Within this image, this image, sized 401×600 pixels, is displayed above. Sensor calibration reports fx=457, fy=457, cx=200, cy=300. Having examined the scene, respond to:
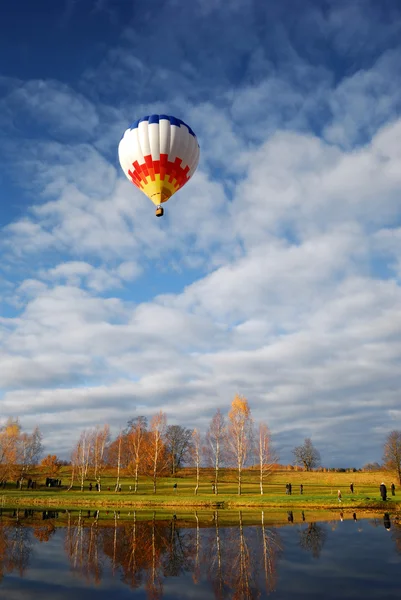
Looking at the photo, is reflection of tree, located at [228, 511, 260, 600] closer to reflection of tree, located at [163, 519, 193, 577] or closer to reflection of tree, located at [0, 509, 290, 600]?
reflection of tree, located at [0, 509, 290, 600]

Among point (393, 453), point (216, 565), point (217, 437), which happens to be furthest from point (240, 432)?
point (216, 565)

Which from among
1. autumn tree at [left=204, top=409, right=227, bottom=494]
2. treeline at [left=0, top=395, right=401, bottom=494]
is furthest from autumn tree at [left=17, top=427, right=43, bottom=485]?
autumn tree at [left=204, top=409, right=227, bottom=494]

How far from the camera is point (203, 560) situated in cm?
1588

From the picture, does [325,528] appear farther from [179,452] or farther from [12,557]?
[179,452]

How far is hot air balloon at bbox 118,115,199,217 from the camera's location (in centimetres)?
2947

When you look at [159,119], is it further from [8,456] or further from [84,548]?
[8,456]

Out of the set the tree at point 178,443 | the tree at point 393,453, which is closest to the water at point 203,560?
the tree at point 393,453

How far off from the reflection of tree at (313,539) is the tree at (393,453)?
4540 centimetres

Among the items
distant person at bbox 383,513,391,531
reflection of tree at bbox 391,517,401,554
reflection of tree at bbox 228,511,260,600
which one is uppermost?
reflection of tree at bbox 228,511,260,600

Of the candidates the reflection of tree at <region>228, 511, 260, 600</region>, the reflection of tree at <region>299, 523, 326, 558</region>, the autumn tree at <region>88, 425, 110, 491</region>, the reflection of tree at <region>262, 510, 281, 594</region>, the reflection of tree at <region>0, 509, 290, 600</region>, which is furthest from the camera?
the autumn tree at <region>88, 425, 110, 491</region>

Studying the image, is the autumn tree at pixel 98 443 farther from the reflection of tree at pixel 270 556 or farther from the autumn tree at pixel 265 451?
the reflection of tree at pixel 270 556

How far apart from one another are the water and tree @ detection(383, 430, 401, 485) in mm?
41648

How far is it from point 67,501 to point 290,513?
77.5ft

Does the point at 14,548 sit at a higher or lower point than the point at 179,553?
lower
